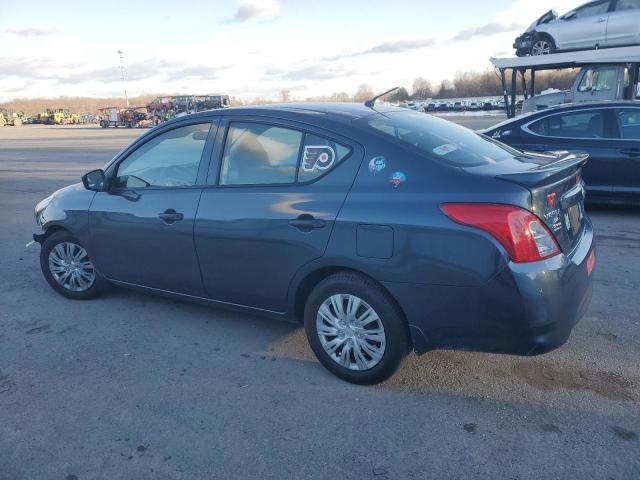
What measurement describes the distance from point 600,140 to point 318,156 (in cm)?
551

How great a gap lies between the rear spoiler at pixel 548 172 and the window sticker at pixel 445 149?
427 millimetres

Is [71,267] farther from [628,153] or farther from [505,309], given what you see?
[628,153]

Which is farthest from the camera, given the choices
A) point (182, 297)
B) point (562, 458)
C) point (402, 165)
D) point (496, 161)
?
point (182, 297)

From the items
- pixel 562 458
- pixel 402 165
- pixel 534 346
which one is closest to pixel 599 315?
pixel 534 346

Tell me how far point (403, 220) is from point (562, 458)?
4.57 ft

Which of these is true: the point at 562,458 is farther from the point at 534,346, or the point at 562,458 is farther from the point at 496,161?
the point at 496,161

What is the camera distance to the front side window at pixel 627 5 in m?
12.3

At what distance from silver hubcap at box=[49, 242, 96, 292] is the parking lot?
0.36 m

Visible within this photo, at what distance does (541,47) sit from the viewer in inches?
550

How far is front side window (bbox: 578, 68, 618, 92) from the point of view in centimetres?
1188

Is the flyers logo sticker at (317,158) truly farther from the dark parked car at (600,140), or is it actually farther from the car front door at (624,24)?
the car front door at (624,24)

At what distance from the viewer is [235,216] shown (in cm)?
368

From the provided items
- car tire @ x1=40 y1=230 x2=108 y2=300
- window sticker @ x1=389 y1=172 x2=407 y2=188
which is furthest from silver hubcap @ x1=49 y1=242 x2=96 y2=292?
window sticker @ x1=389 y1=172 x2=407 y2=188

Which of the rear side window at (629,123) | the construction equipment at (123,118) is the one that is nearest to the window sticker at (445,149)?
the rear side window at (629,123)
